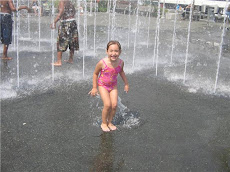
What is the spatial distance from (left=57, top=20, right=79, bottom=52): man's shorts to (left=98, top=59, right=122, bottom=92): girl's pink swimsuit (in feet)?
10.1

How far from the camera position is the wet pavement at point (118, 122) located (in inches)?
117

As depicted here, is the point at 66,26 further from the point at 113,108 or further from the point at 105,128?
the point at 105,128

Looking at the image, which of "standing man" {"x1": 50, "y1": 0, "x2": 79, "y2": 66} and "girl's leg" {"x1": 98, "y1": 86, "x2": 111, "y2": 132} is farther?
"standing man" {"x1": 50, "y1": 0, "x2": 79, "y2": 66}

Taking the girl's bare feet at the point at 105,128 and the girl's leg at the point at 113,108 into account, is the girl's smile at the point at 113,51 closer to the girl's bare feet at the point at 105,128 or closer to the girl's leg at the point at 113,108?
the girl's leg at the point at 113,108

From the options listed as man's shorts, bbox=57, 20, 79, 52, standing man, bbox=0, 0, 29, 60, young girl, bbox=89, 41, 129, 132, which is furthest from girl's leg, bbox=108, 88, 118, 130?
standing man, bbox=0, 0, 29, 60

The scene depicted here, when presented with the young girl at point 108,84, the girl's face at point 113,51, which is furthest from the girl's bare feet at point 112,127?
the girl's face at point 113,51

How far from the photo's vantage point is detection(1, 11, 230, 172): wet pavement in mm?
2984

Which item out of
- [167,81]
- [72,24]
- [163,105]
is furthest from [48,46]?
[163,105]

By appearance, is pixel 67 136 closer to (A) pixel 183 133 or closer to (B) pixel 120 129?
(B) pixel 120 129

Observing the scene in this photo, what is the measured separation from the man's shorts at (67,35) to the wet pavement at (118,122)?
46 centimetres

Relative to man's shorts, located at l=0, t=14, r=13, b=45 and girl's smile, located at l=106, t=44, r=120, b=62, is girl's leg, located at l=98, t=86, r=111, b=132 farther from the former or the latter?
man's shorts, located at l=0, t=14, r=13, b=45

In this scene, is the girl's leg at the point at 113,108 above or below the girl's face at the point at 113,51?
below

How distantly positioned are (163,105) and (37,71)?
9.20ft

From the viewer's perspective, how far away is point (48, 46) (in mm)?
9320
